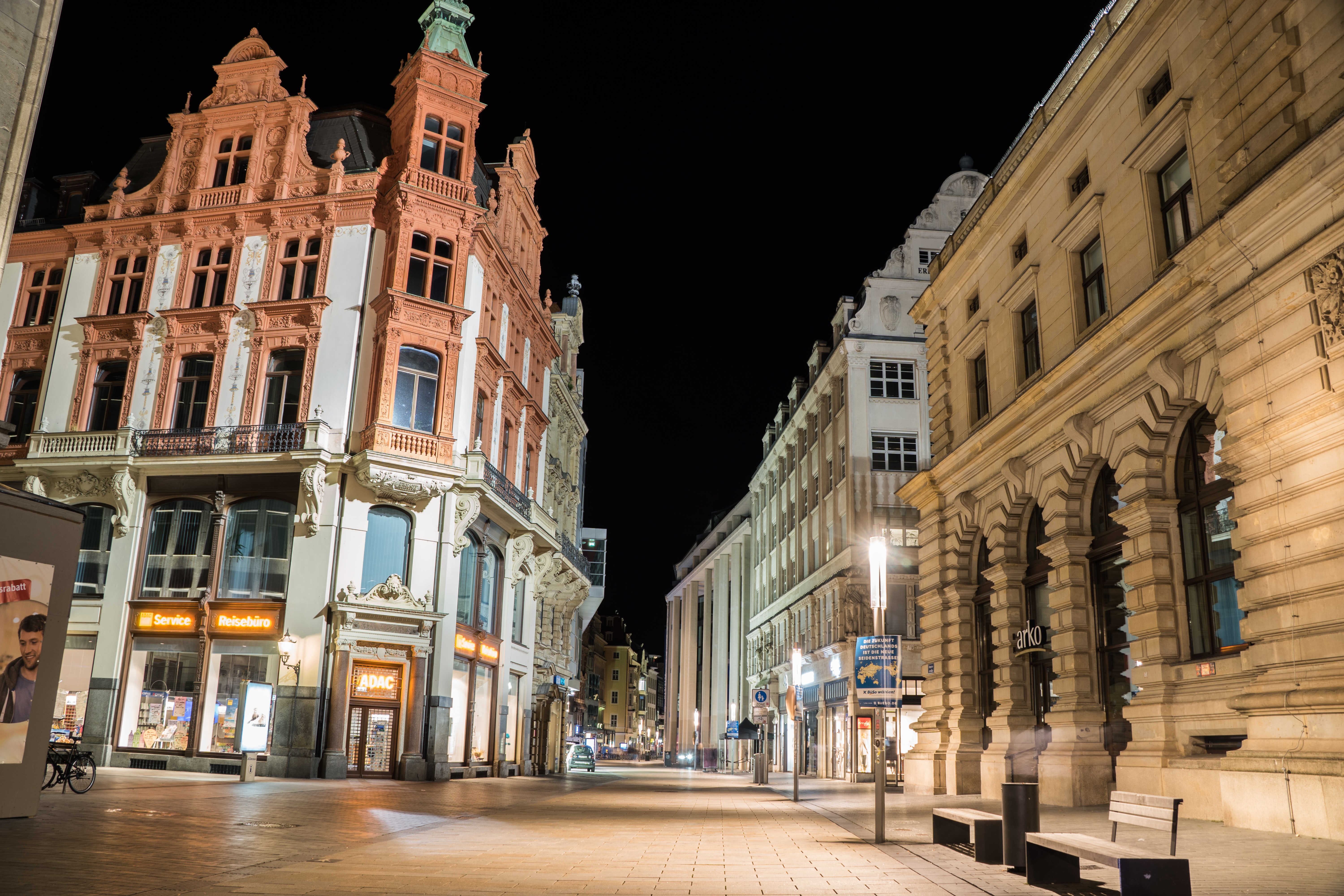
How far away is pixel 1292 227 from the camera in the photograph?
14.6m

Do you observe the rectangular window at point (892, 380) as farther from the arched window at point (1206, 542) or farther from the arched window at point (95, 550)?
the arched window at point (95, 550)

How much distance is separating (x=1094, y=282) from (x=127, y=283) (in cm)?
3462

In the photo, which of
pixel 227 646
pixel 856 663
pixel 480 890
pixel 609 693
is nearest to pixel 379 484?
pixel 227 646

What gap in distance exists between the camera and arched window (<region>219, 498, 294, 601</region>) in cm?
3412

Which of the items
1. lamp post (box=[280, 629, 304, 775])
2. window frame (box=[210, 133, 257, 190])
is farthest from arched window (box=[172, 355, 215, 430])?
lamp post (box=[280, 629, 304, 775])

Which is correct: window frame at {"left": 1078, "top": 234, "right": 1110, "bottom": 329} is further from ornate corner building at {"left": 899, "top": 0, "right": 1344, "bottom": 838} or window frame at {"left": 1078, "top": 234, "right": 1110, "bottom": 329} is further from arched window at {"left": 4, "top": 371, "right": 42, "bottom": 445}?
arched window at {"left": 4, "top": 371, "right": 42, "bottom": 445}

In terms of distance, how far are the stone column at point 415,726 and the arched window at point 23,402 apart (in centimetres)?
1836

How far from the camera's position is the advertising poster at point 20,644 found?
43.2 feet

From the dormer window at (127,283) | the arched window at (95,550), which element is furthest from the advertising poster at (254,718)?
the dormer window at (127,283)

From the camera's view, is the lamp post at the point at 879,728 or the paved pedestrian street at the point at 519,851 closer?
the paved pedestrian street at the point at 519,851

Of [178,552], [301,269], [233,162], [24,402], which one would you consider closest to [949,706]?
[178,552]

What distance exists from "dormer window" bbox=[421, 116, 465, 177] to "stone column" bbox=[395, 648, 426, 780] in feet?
58.5

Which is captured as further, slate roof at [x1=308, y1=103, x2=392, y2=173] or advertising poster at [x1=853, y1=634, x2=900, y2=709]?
slate roof at [x1=308, y1=103, x2=392, y2=173]

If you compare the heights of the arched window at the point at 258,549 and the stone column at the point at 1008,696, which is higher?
the arched window at the point at 258,549
